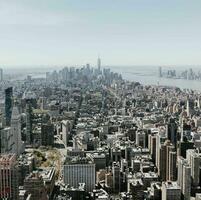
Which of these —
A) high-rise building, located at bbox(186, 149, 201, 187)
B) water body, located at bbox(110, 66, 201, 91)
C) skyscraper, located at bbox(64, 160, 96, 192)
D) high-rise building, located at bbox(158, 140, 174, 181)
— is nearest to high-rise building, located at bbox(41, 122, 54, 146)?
high-rise building, located at bbox(158, 140, 174, 181)

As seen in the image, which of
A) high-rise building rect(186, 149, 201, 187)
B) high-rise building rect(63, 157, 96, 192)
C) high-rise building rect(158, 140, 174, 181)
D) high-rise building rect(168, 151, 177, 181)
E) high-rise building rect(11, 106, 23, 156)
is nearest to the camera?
high-rise building rect(63, 157, 96, 192)

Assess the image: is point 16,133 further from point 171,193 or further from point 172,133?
point 171,193

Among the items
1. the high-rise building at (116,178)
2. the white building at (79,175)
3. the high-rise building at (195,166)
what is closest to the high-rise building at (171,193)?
the high-rise building at (195,166)

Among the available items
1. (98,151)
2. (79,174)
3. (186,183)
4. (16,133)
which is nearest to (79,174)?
(79,174)

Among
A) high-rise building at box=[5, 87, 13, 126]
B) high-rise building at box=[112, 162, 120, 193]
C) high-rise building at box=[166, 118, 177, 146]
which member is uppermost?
high-rise building at box=[5, 87, 13, 126]

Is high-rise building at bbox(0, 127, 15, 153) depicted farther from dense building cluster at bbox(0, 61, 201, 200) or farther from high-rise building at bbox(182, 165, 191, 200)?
high-rise building at bbox(182, 165, 191, 200)

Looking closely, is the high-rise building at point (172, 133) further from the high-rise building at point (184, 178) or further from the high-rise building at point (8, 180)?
the high-rise building at point (8, 180)

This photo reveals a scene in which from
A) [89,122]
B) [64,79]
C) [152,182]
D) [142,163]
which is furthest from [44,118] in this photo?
[64,79]

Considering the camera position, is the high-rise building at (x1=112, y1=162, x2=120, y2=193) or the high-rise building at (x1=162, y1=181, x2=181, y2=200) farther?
the high-rise building at (x1=112, y1=162, x2=120, y2=193)

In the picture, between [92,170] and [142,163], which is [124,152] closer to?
[142,163]
